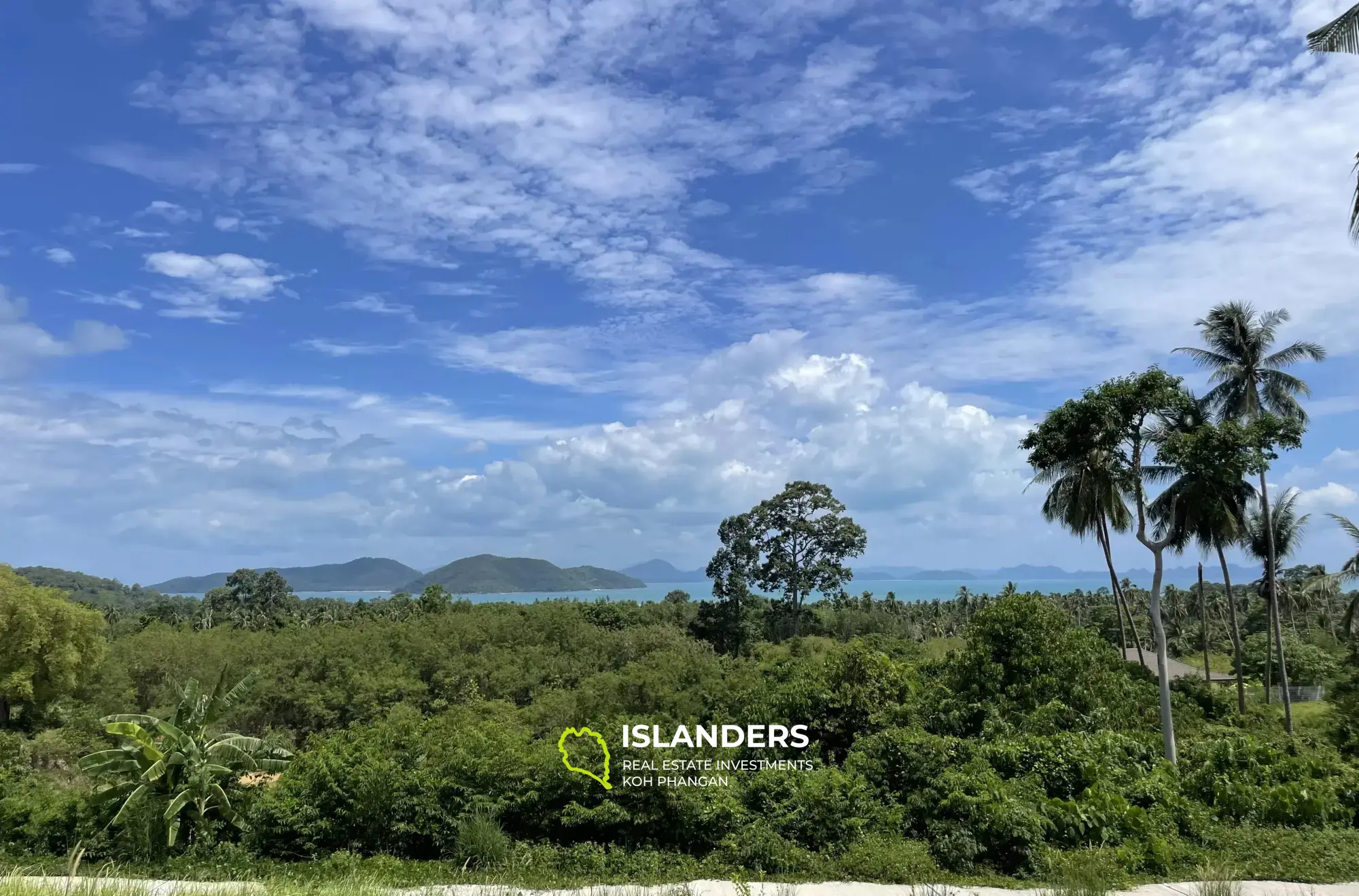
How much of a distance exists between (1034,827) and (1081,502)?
9970 millimetres

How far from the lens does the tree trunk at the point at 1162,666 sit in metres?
12.9

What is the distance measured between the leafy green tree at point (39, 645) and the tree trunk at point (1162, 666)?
30955 millimetres

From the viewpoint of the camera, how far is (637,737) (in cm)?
1109

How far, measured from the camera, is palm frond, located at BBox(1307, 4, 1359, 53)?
8.02 meters

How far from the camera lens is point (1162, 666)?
1351 centimetres

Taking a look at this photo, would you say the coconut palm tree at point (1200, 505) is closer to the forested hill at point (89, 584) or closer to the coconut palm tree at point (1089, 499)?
the coconut palm tree at point (1089, 499)

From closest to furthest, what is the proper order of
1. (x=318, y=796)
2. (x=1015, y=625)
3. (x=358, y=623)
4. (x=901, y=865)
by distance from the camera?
(x=901, y=865), (x=318, y=796), (x=1015, y=625), (x=358, y=623)

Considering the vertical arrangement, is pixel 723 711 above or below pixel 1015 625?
below

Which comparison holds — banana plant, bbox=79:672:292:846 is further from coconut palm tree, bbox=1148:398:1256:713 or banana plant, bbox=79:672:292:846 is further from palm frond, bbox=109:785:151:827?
coconut palm tree, bbox=1148:398:1256:713

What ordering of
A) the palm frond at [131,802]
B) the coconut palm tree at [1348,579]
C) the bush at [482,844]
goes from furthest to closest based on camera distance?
the coconut palm tree at [1348,579] → the palm frond at [131,802] → the bush at [482,844]

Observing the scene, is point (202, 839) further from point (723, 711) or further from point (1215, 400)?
point (1215, 400)

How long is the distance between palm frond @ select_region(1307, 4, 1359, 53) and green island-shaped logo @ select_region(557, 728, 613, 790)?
1176cm

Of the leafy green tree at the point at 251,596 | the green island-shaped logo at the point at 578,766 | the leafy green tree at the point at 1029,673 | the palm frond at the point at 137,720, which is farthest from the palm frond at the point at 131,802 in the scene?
the leafy green tree at the point at 251,596

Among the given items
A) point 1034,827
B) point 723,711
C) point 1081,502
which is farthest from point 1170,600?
point 1034,827
